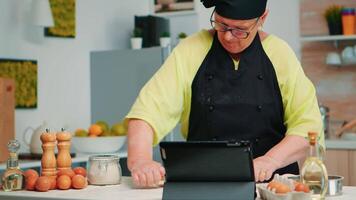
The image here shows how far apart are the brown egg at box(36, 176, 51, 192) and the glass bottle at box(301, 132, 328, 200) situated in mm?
736

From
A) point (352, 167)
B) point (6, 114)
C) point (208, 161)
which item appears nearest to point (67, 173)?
point (208, 161)

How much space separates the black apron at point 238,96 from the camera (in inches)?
90.3

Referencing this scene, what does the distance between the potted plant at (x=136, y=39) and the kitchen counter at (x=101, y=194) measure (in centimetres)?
300

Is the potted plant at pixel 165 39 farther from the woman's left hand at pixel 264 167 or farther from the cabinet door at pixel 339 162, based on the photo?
the woman's left hand at pixel 264 167

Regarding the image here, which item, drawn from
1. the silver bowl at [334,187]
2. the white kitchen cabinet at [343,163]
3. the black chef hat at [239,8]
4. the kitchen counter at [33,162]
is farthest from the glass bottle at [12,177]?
the white kitchen cabinet at [343,163]

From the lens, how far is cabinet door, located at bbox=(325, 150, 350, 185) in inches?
169

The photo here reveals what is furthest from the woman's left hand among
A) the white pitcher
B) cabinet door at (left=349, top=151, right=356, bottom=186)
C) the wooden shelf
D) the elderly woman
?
the wooden shelf

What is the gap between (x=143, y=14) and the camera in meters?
5.33

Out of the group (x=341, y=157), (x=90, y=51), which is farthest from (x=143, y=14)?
(x=341, y=157)

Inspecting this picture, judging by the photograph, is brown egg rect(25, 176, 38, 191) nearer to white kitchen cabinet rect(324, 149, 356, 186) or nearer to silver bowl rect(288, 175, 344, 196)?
silver bowl rect(288, 175, 344, 196)

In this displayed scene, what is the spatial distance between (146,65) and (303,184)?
3.14 metres

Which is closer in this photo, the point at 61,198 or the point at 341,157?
the point at 61,198

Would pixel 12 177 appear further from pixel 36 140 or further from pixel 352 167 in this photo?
pixel 352 167

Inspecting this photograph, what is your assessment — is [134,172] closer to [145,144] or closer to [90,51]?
[145,144]
